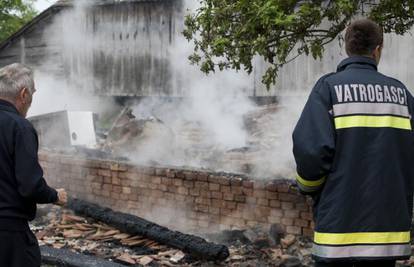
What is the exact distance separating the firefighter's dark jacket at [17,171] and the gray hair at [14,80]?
11 centimetres

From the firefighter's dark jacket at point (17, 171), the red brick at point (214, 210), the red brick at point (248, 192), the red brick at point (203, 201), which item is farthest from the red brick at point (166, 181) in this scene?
the firefighter's dark jacket at point (17, 171)

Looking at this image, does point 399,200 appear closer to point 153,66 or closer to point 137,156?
point 137,156

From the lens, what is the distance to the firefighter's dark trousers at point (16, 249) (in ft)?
11.0

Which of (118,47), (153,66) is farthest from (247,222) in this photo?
(118,47)

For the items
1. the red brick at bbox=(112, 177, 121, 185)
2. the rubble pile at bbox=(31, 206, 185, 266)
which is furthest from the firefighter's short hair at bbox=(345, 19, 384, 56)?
the red brick at bbox=(112, 177, 121, 185)

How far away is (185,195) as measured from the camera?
6.99 metres

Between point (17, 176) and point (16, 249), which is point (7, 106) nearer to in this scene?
point (17, 176)

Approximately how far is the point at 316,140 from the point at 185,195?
4321 mm

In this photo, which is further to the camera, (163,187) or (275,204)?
(163,187)

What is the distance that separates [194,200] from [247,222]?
0.82 meters

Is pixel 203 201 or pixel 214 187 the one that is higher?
pixel 214 187

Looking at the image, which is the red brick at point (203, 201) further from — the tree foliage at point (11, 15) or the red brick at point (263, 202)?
the tree foliage at point (11, 15)

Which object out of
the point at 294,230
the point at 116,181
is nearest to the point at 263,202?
the point at 294,230

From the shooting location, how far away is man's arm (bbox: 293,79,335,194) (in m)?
2.82
